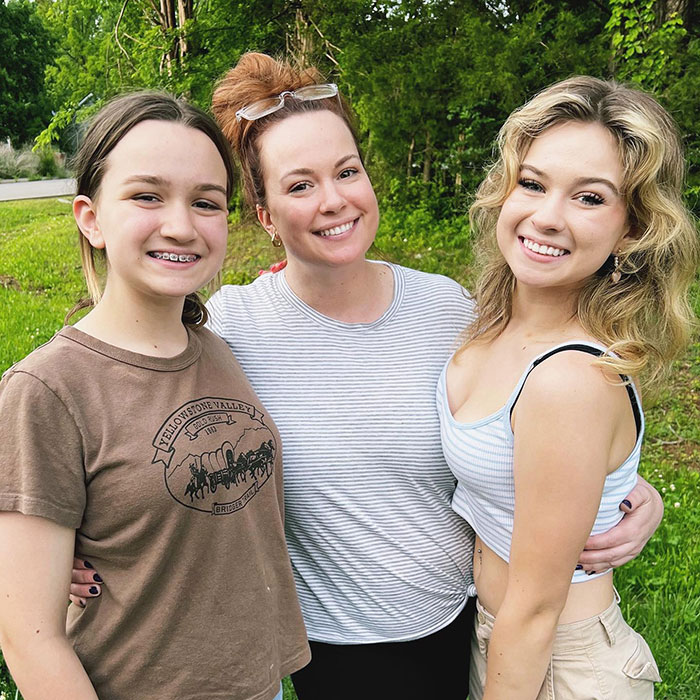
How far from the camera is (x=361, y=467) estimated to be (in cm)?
194

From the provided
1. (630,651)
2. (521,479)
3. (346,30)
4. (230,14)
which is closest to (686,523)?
(630,651)

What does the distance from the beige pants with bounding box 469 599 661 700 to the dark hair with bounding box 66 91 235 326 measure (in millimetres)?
1414

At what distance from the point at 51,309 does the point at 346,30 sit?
161 inches

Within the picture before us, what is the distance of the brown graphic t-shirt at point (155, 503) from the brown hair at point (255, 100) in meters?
0.72

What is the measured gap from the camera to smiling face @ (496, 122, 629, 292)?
1693 millimetres

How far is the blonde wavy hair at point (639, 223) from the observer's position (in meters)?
1.68

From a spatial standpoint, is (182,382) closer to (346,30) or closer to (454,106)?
(346,30)

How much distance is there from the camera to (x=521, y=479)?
159cm

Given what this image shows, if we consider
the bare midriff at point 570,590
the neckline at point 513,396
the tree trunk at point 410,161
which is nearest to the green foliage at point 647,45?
the tree trunk at point 410,161

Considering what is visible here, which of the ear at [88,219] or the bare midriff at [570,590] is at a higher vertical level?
the ear at [88,219]

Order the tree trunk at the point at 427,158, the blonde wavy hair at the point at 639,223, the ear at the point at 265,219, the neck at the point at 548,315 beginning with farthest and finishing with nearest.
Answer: the tree trunk at the point at 427,158 → the ear at the point at 265,219 → the neck at the point at 548,315 → the blonde wavy hair at the point at 639,223

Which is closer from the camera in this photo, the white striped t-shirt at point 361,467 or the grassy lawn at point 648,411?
the white striped t-shirt at point 361,467

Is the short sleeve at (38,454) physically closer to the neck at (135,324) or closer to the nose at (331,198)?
the neck at (135,324)

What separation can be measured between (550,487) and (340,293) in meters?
0.84
